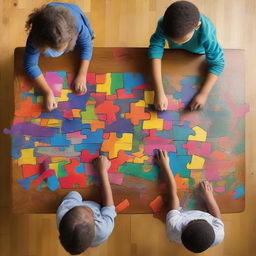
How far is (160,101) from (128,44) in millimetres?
584

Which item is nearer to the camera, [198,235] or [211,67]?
[198,235]

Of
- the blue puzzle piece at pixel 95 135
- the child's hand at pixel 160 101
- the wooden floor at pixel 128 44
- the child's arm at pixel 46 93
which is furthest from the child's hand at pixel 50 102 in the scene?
the wooden floor at pixel 128 44

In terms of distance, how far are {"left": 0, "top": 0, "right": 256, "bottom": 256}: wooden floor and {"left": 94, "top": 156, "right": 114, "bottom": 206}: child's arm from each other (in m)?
0.49

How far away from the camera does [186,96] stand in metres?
1.10

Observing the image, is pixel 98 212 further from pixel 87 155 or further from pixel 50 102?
pixel 50 102

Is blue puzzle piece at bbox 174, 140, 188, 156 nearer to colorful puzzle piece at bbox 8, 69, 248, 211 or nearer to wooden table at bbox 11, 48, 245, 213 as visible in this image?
colorful puzzle piece at bbox 8, 69, 248, 211

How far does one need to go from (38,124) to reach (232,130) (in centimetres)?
69

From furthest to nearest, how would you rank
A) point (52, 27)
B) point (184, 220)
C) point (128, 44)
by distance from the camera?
point (128, 44), point (184, 220), point (52, 27)

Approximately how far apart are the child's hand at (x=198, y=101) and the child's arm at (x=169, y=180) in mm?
188

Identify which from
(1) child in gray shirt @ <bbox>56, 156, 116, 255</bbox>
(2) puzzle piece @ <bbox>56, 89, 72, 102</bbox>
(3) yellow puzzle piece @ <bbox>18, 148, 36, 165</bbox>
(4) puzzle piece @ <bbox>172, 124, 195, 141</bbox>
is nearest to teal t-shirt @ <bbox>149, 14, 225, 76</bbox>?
(4) puzzle piece @ <bbox>172, 124, 195, 141</bbox>

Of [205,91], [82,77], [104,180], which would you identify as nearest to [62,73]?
[82,77]

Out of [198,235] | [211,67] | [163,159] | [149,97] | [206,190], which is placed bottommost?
[198,235]

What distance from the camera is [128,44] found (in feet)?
5.10

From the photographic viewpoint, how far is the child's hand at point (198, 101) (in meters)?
1.08
